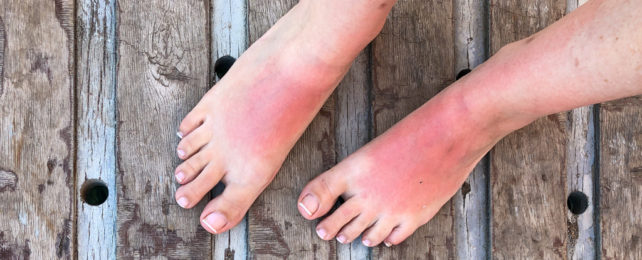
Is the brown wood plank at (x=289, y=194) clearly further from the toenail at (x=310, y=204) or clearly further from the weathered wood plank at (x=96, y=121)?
the weathered wood plank at (x=96, y=121)

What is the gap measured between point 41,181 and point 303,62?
0.55 m

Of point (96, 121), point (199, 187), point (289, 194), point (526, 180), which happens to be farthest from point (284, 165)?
point (526, 180)

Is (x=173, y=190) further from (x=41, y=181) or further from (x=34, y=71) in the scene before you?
(x=34, y=71)

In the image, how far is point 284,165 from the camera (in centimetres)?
97

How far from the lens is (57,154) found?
912 mm

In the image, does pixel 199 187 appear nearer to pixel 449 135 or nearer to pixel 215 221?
pixel 215 221

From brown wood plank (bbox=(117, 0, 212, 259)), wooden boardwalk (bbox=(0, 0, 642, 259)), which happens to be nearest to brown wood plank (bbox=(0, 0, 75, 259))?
wooden boardwalk (bbox=(0, 0, 642, 259))

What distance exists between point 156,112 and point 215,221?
25cm

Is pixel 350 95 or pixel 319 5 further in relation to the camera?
pixel 350 95

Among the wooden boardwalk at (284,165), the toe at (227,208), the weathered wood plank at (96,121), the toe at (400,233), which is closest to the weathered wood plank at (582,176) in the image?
the wooden boardwalk at (284,165)

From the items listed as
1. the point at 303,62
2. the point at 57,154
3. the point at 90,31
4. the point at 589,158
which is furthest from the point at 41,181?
the point at 589,158

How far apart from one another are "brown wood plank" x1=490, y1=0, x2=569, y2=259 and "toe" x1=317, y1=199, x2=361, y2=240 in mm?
305

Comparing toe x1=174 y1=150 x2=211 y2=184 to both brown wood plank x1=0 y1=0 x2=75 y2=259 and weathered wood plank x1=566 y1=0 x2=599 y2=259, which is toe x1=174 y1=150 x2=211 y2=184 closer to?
brown wood plank x1=0 y1=0 x2=75 y2=259

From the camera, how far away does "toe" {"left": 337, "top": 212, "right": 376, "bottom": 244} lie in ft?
3.15
